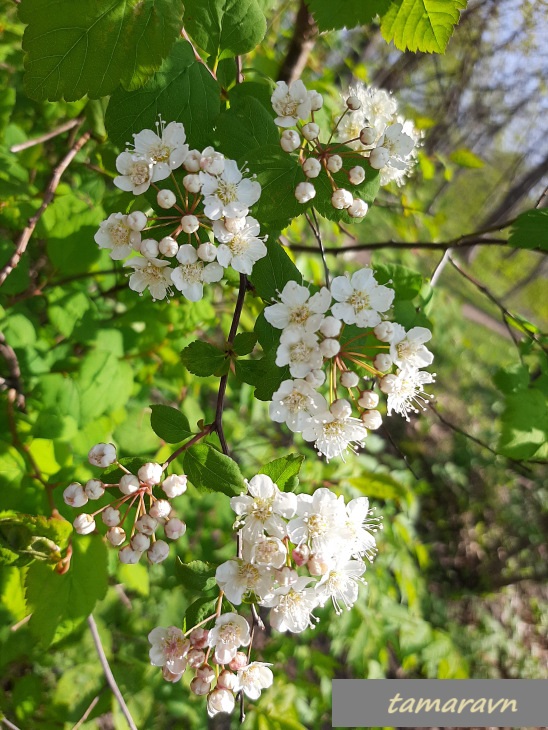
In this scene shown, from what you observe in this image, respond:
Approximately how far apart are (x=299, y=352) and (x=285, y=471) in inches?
9.2

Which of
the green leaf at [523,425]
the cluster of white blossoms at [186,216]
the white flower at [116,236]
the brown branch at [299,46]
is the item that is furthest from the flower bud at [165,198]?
the brown branch at [299,46]

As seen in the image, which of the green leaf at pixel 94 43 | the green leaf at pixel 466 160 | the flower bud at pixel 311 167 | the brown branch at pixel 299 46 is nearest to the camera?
the green leaf at pixel 94 43

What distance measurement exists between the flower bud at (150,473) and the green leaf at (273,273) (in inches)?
14.8

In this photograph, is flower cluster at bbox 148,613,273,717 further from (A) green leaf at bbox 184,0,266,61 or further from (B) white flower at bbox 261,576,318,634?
(A) green leaf at bbox 184,0,266,61

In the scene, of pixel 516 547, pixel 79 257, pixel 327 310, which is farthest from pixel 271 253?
pixel 516 547

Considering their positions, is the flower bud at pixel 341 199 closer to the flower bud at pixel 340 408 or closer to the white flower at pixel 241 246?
the white flower at pixel 241 246

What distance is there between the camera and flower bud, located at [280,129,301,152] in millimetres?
936

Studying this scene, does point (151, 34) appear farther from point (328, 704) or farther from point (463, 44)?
point (463, 44)

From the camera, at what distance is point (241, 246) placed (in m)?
0.95

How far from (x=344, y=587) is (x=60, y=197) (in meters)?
1.39

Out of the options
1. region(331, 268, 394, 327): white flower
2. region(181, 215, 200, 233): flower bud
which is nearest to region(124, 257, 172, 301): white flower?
region(181, 215, 200, 233): flower bud

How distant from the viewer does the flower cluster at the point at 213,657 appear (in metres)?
0.91

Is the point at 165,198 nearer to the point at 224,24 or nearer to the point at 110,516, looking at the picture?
the point at 224,24

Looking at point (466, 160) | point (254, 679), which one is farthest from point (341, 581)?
point (466, 160)
